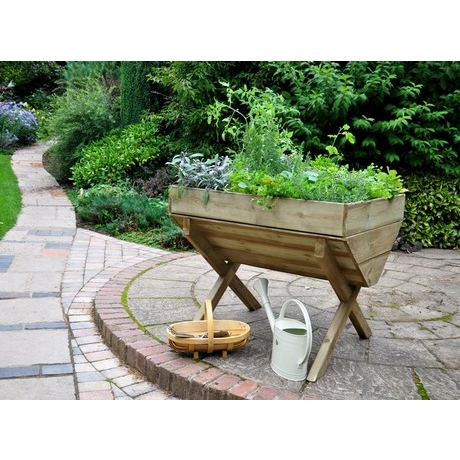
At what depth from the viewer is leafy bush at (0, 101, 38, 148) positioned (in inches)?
507

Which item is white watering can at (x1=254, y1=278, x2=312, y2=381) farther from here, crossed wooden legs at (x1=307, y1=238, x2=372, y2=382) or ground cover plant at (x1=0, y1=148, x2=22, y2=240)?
ground cover plant at (x1=0, y1=148, x2=22, y2=240)

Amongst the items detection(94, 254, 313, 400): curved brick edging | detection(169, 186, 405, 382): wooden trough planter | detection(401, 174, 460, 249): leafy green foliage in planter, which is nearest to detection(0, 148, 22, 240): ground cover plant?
detection(94, 254, 313, 400): curved brick edging

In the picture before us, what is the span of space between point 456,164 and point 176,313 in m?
3.96

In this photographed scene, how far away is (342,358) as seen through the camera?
2.78m

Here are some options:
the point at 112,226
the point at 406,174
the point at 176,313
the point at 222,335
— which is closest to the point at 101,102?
the point at 112,226

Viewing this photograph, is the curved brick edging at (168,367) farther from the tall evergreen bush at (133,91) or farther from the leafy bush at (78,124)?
the tall evergreen bush at (133,91)

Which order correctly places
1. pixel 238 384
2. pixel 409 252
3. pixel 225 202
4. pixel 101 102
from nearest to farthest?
pixel 238 384 → pixel 225 202 → pixel 409 252 → pixel 101 102

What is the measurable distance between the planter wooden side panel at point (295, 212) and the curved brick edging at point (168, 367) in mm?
739

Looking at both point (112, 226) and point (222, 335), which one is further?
point (112, 226)

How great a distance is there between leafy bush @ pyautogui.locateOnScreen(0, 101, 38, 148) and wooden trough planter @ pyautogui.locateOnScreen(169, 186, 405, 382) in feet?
37.1

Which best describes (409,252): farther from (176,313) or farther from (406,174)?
(176,313)

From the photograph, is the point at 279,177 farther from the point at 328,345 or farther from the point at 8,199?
the point at 8,199

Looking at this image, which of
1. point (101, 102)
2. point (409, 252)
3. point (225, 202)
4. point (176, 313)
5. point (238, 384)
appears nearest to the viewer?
point (238, 384)

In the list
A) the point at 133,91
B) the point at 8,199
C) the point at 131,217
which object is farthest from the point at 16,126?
the point at 131,217
